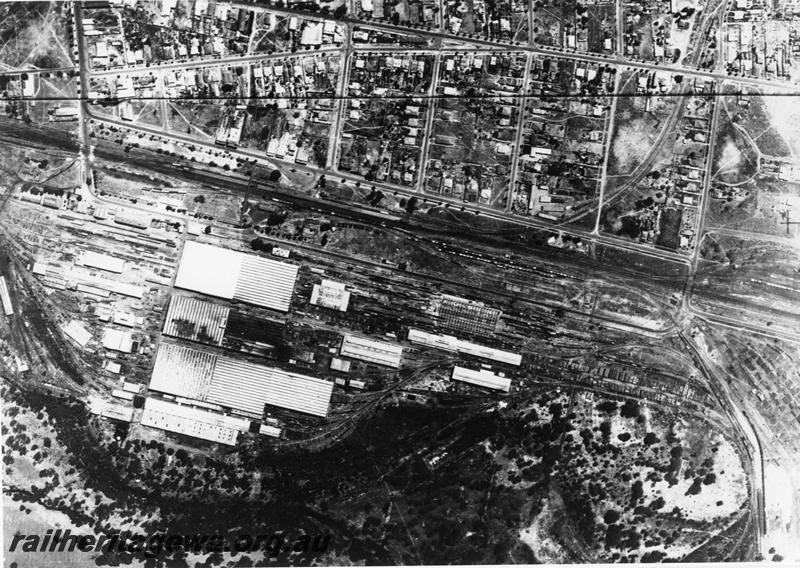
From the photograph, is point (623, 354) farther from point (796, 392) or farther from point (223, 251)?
point (223, 251)

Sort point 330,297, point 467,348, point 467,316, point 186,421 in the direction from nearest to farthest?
point 186,421
point 330,297
point 467,348
point 467,316

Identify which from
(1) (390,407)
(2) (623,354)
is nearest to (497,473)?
(1) (390,407)

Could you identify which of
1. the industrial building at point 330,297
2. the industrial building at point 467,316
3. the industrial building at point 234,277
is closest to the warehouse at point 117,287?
the industrial building at point 234,277

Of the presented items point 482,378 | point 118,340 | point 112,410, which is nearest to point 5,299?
point 118,340

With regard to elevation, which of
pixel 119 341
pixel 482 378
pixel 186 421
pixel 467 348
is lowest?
pixel 186 421

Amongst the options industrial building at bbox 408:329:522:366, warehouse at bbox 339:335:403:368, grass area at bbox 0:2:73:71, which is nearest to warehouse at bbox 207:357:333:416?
warehouse at bbox 339:335:403:368

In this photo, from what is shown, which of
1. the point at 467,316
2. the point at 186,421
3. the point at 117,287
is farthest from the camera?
the point at 467,316

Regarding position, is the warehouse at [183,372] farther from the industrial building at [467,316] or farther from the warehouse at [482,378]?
the warehouse at [482,378]

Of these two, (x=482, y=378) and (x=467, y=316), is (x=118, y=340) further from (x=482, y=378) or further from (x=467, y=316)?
(x=482, y=378)
